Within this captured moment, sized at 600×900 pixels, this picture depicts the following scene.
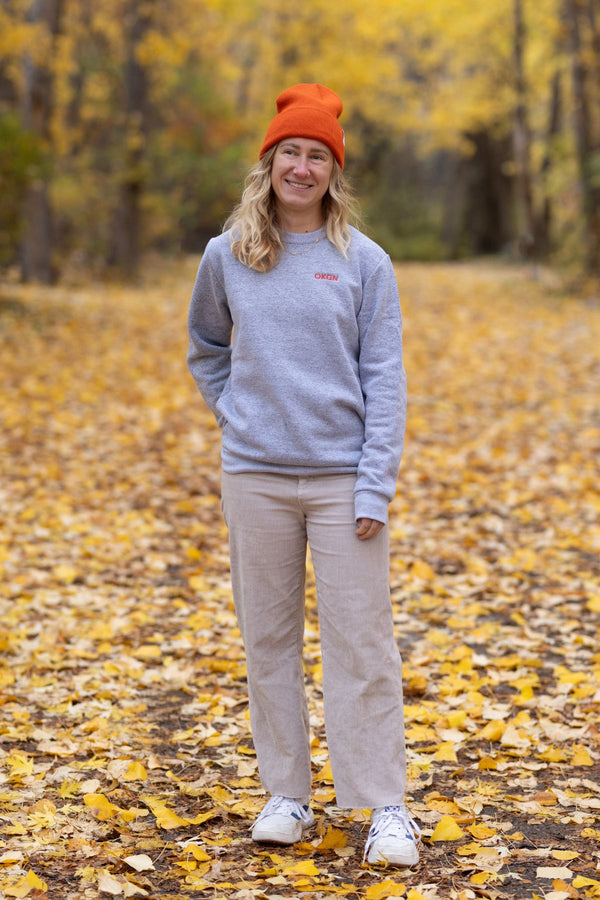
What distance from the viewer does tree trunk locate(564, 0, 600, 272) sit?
17.1 metres

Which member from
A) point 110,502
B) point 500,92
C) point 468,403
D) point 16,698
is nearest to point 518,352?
point 468,403

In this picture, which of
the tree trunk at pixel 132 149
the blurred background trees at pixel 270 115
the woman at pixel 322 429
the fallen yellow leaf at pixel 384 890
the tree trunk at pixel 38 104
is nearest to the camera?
the fallen yellow leaf at pixel 384 890

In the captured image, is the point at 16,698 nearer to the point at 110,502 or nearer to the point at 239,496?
the point at 239,496

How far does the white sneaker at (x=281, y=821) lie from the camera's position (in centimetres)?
324

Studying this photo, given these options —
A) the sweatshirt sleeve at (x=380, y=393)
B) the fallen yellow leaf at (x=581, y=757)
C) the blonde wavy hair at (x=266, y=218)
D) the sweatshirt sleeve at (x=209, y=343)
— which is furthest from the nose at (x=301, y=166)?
the fallen yellow leaf at (x=581, y=757)

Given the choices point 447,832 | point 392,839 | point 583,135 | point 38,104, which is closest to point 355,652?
point 392,839

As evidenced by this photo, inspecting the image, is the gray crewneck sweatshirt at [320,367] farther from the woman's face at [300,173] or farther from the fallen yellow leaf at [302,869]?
the fallen yellow leaf at [302,869]

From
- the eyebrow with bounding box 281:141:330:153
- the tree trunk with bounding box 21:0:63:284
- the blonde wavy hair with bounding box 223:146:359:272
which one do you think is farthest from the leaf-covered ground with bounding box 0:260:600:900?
the tree trunk with bounding box 21:0:63:284

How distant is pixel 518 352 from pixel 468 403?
2.90 metres

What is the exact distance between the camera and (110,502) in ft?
24.8

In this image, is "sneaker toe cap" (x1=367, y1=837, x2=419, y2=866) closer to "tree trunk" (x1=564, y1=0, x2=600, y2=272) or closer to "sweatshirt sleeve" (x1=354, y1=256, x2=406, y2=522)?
"sweatshirt sleeve" (x1=354, y1=256, x2=406, y2=522)

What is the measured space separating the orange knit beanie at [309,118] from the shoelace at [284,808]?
1.92 metres

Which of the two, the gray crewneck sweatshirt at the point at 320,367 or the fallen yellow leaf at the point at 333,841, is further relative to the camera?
the fallen yellow leaf at the point at 333,841

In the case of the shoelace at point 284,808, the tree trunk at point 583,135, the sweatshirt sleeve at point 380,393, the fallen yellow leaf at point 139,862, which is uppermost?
the tree trunk at point 583,135
